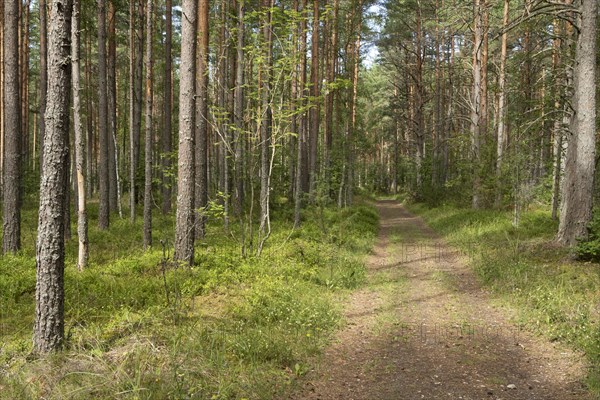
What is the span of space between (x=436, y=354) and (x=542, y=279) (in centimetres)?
362

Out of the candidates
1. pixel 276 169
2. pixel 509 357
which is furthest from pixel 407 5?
pixel 509 357

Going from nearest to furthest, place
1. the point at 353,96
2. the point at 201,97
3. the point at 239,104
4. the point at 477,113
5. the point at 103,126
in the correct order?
the point at 201,97
the point at 103,126
the point at 239,104
the point at 477,113
the point at 353,96

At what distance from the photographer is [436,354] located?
18.8ft

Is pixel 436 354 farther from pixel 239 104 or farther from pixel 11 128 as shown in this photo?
pixel 239 104

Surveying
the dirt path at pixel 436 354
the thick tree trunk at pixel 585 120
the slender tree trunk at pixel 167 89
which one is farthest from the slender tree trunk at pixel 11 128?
the thick tree trunk at pixel 585 120

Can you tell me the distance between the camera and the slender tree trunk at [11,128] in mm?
9852

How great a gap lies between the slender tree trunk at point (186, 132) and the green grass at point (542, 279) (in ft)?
20.3

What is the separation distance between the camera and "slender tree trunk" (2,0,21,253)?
32.3 ft

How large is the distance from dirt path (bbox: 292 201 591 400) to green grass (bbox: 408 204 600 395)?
27 centimetres

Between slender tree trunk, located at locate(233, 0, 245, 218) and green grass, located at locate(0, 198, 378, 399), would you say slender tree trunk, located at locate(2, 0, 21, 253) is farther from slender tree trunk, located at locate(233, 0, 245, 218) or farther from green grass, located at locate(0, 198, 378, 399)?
slender tree trunk, located at locate(233, 0, 245, 218)

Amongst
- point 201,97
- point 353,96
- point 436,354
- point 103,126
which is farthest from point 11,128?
point 353,96

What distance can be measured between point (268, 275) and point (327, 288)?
1200 mm

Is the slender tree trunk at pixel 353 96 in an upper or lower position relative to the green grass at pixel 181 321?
upper

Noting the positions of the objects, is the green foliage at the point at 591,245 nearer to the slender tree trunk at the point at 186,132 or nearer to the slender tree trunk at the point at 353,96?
the slender tree trunk at the point at 186,132
